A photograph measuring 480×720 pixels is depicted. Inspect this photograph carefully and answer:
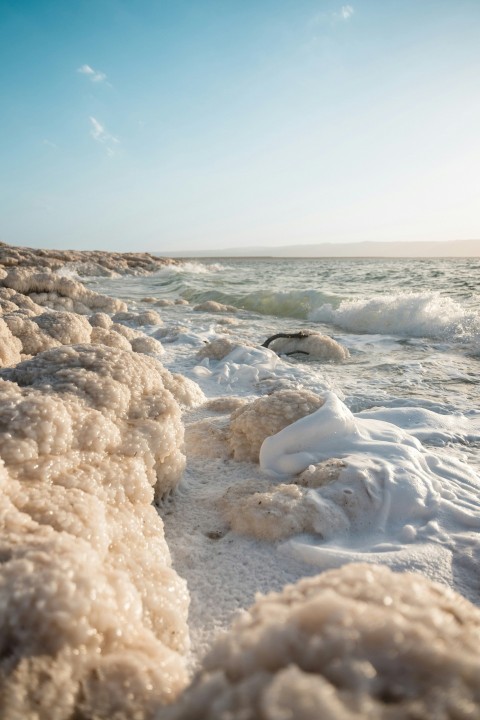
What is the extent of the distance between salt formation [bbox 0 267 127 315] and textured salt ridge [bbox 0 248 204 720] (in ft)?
21.3

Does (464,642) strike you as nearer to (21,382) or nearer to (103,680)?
(103,680)

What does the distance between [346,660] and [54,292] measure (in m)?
8.55

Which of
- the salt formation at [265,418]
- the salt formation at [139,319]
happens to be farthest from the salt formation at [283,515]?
the salt formation at [139,319]

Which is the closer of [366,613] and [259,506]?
[366,613]

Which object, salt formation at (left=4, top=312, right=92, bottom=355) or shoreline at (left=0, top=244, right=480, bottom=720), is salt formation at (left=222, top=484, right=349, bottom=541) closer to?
shoreline at (left=0, top=244, right=480, bottom=720)

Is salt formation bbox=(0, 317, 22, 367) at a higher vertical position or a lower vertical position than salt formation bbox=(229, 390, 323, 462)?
higher

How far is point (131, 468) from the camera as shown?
4.87ft

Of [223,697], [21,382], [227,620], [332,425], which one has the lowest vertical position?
[227,620]

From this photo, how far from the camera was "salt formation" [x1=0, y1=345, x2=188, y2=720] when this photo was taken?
0.73m

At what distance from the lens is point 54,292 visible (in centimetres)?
816

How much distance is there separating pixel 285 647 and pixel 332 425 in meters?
1.77

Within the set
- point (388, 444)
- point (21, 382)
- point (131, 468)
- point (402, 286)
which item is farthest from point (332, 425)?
point (402, 286)

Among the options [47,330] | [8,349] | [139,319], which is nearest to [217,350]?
[47,330]

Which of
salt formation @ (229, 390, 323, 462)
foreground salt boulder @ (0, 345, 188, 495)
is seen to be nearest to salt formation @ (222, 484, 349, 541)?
foreground salt boulder @ (0, 345, 188, 495)
